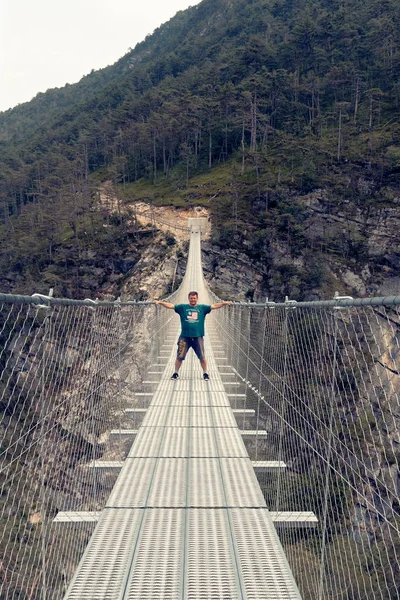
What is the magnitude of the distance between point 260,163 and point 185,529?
2952 cm

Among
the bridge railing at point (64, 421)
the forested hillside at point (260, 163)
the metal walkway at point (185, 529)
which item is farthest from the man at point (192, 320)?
the forested hillside at point (260, 163)

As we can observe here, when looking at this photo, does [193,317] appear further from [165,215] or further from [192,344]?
[165,215]

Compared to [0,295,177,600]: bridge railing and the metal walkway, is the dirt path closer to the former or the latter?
[0,295,177,600]: bridge railing

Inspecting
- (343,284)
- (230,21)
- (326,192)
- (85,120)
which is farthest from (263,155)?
(230,21)

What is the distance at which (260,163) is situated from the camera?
98.3 feet

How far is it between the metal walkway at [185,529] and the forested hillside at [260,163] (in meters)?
19.9

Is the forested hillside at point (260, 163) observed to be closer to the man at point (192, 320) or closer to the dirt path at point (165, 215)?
the dirt path at point (165, 215)

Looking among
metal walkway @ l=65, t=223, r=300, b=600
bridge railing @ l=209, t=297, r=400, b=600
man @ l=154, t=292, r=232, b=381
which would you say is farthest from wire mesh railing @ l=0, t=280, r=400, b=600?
man @ l=154, t=292, r=232, b=381

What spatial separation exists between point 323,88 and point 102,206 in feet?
58.7

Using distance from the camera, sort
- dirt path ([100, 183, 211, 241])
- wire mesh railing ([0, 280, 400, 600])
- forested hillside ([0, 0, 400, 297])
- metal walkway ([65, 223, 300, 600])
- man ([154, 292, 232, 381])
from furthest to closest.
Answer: dirt path ([100, 183, 211, 241]) < forested hillside ([0, 0, 400, 297]) < man ([154, 292, 232, 381]) < wire mesh railing ([0, 280, 400, 600]) < metal walkway ([65, 223, 300, 600])

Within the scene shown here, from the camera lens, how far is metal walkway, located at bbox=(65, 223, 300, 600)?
1890 mm

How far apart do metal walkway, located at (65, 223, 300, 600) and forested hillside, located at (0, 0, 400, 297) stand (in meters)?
19.9

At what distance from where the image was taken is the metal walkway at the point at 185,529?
6.20ft

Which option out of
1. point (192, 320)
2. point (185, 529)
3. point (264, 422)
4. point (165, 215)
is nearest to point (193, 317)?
point (192, 320)
